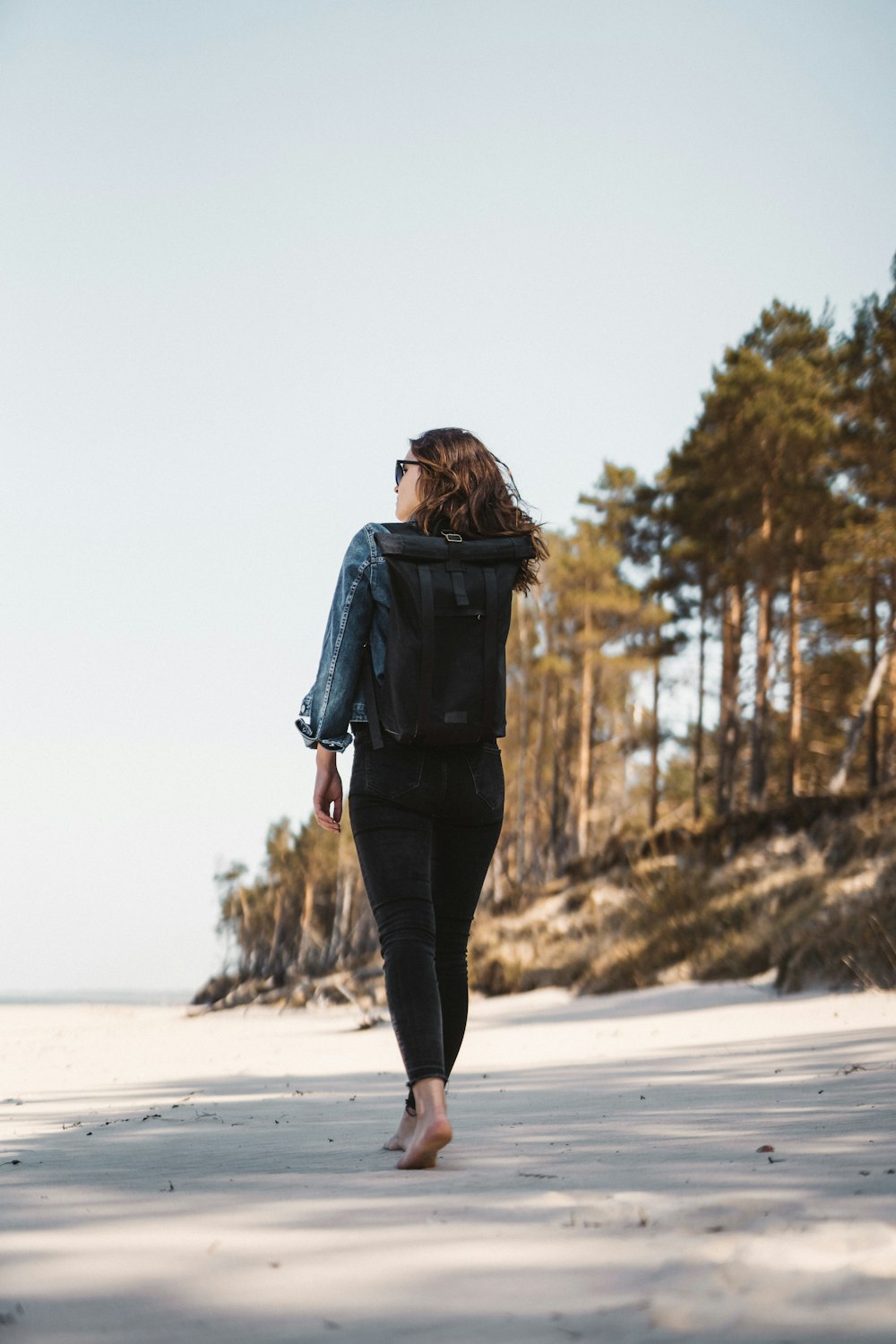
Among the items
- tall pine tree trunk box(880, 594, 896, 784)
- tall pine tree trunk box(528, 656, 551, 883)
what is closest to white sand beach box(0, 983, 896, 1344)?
tall pine tree trunk box(880, 594, 896, 784)

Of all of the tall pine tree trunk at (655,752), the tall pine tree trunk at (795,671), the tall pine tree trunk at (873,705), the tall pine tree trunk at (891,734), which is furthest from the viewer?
the tall pine tree trunk at (655,752)

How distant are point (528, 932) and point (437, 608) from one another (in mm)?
21288

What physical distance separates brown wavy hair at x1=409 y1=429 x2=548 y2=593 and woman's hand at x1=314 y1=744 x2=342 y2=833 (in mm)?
699

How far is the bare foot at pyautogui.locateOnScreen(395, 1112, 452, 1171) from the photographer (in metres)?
2.84

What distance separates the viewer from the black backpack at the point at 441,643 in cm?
323

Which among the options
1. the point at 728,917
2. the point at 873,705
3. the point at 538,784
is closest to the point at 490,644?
the point at 728,917

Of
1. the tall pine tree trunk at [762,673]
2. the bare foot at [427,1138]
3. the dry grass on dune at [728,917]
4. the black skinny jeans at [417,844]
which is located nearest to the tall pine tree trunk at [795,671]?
the tall pine tree trunk at [762,673]

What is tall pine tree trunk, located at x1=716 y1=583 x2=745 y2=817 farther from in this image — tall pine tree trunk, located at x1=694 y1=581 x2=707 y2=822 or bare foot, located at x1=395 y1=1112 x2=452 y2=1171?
bare foot, located at x1=395 y1=1112 x2=452 y2=1171

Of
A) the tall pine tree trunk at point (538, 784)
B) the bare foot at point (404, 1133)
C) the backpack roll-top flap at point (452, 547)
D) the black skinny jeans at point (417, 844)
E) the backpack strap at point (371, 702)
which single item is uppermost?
the tall pine tree trunk at point (538, 784)

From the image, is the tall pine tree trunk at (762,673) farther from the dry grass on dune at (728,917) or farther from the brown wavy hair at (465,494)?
the brown wavy hair at (465,494)

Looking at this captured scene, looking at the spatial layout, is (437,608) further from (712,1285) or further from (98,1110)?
(98,1110)

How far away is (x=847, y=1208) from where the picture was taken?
2123mm

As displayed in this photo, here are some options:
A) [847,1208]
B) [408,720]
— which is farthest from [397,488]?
[847,1208]

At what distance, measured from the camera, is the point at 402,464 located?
3.61m
